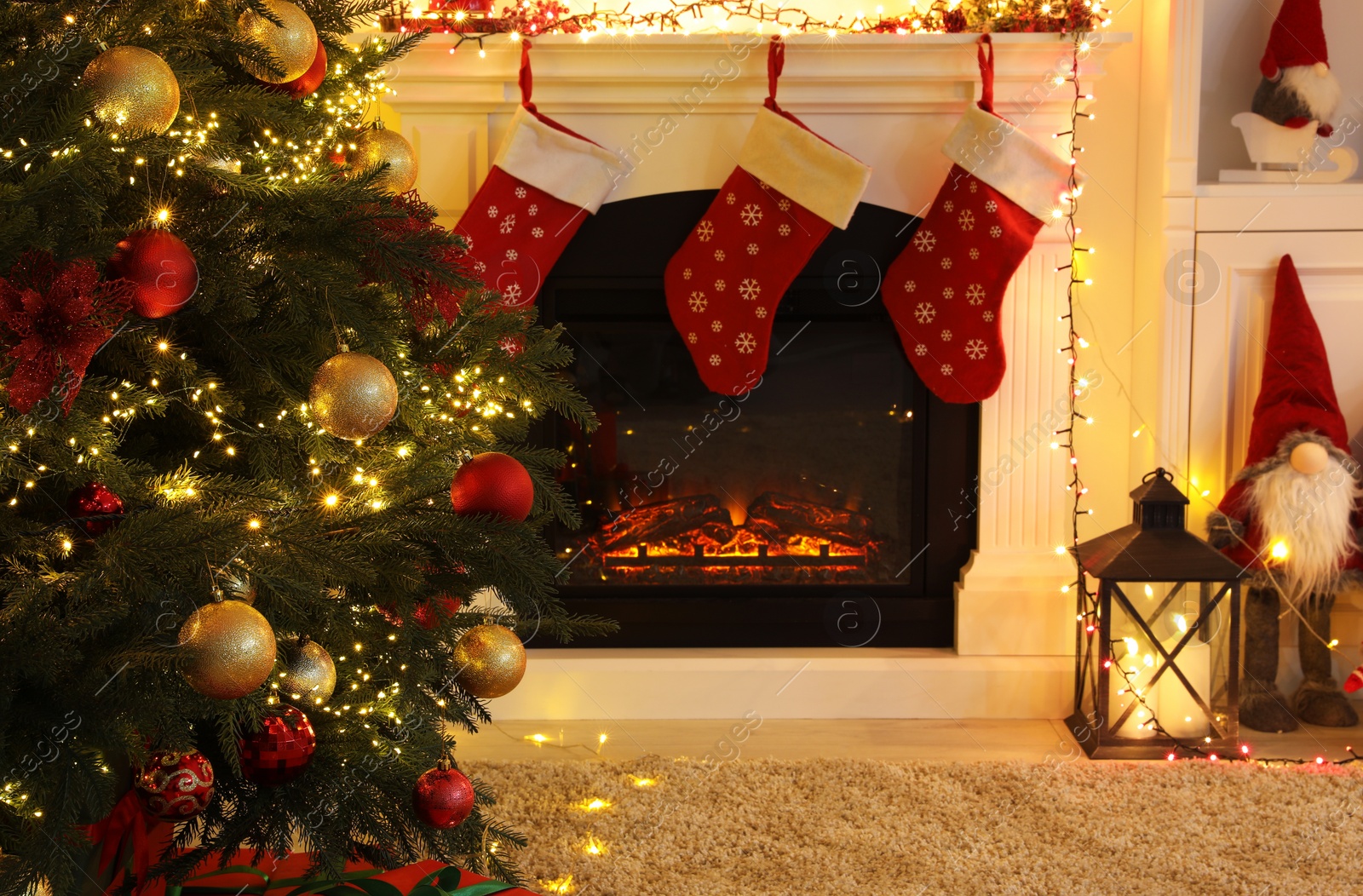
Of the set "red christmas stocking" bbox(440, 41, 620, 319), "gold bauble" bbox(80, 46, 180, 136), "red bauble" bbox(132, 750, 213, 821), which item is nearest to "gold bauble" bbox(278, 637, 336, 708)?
"red bauble" bbox(132, 750, 213, 821)

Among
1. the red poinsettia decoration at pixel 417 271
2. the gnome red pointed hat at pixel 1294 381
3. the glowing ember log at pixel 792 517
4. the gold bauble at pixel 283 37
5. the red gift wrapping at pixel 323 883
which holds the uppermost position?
the gold bauble at pixel 283 37

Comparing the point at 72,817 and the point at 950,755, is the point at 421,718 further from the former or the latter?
the point at 950,755

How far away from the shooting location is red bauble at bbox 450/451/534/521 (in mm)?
1228

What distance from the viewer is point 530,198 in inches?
93.1

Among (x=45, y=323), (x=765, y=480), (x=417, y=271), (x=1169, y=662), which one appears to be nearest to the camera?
(x=45, y=323)

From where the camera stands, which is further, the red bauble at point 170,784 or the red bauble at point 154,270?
the red bauble at point 170,784

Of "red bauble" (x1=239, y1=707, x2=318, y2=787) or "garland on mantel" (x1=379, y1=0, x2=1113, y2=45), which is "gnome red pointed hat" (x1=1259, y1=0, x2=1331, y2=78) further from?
"red bauble" (x1=239, y1=707, x2=318, y2=787)

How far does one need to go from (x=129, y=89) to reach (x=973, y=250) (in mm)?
1801

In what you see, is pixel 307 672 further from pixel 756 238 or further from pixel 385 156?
pixel 756 238

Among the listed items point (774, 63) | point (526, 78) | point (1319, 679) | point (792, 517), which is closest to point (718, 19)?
point (774, 63)

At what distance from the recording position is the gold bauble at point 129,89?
96cm

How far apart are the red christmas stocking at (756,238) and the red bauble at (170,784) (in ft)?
4.99

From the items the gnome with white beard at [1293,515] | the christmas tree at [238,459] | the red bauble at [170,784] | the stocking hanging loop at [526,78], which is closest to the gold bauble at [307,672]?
the christmas tree at [238,459]

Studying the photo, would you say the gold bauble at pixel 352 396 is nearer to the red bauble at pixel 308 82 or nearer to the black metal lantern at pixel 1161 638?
the red bauble at pixel 308 82
